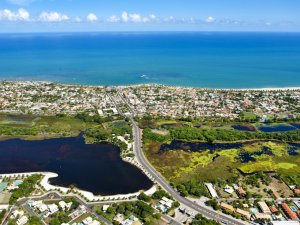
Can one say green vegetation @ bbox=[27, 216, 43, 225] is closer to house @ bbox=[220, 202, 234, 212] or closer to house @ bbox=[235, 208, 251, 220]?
house @ bbox=[220, 202, 234, 212]

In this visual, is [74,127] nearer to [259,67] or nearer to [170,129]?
[170,129]

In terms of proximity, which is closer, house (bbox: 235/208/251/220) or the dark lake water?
house (bbox: 235/208/251/220)

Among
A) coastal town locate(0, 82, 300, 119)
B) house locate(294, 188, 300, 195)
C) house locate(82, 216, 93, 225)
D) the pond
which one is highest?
coastal town locate(0, 82, 300, 119)

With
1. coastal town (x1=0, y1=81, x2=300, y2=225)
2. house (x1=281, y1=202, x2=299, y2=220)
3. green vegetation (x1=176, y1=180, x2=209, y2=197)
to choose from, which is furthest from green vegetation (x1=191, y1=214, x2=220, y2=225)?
house (x1=281, y1=202, x2=299, y2=220)

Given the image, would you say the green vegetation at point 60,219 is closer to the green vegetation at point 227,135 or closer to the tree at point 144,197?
the tree at point 144,197

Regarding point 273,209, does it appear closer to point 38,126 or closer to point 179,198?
point 179,198

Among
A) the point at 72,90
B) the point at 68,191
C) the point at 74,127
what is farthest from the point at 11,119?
the point at 68,191

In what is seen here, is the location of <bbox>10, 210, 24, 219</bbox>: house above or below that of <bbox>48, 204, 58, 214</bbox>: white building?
below
